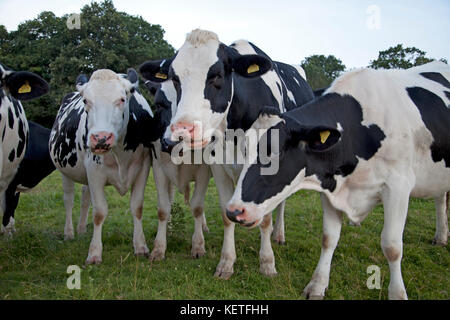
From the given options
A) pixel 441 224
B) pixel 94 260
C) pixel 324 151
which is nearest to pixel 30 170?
pixel 94 260

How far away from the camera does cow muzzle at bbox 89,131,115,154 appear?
4527 mm

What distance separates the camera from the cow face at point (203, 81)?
3699 millimetres

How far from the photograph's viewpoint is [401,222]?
376cm

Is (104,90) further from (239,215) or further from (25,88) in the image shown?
(239,215)

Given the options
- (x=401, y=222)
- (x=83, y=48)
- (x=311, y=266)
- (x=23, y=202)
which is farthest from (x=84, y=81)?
(x=83, y=48)

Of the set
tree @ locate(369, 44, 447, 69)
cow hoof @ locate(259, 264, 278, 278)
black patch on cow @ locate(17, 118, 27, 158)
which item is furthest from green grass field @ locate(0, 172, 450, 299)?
tree @ locate(369, 44, 447, 69)

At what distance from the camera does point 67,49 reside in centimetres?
2770

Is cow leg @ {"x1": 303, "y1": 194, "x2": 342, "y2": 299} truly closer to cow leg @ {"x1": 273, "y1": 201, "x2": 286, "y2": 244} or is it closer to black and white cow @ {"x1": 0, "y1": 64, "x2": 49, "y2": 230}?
cow leg @ {"x1": 273, "y1": 201, "x2": 286, "y2": 244}

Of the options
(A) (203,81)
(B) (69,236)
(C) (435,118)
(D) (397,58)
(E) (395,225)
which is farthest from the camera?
(D) (397,58)

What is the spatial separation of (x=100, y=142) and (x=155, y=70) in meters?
1.13

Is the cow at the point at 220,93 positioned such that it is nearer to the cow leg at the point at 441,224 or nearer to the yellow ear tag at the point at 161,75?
the yellow ear tag at the point at 161,75

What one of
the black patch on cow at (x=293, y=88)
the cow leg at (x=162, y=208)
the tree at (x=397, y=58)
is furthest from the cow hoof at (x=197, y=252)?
the tree at (x=397, y=58)

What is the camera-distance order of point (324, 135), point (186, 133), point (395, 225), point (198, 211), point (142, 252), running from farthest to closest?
point (198, 211)
point (142, 252)
point (395, 225)
point (186, 133)
point (324, 135)
